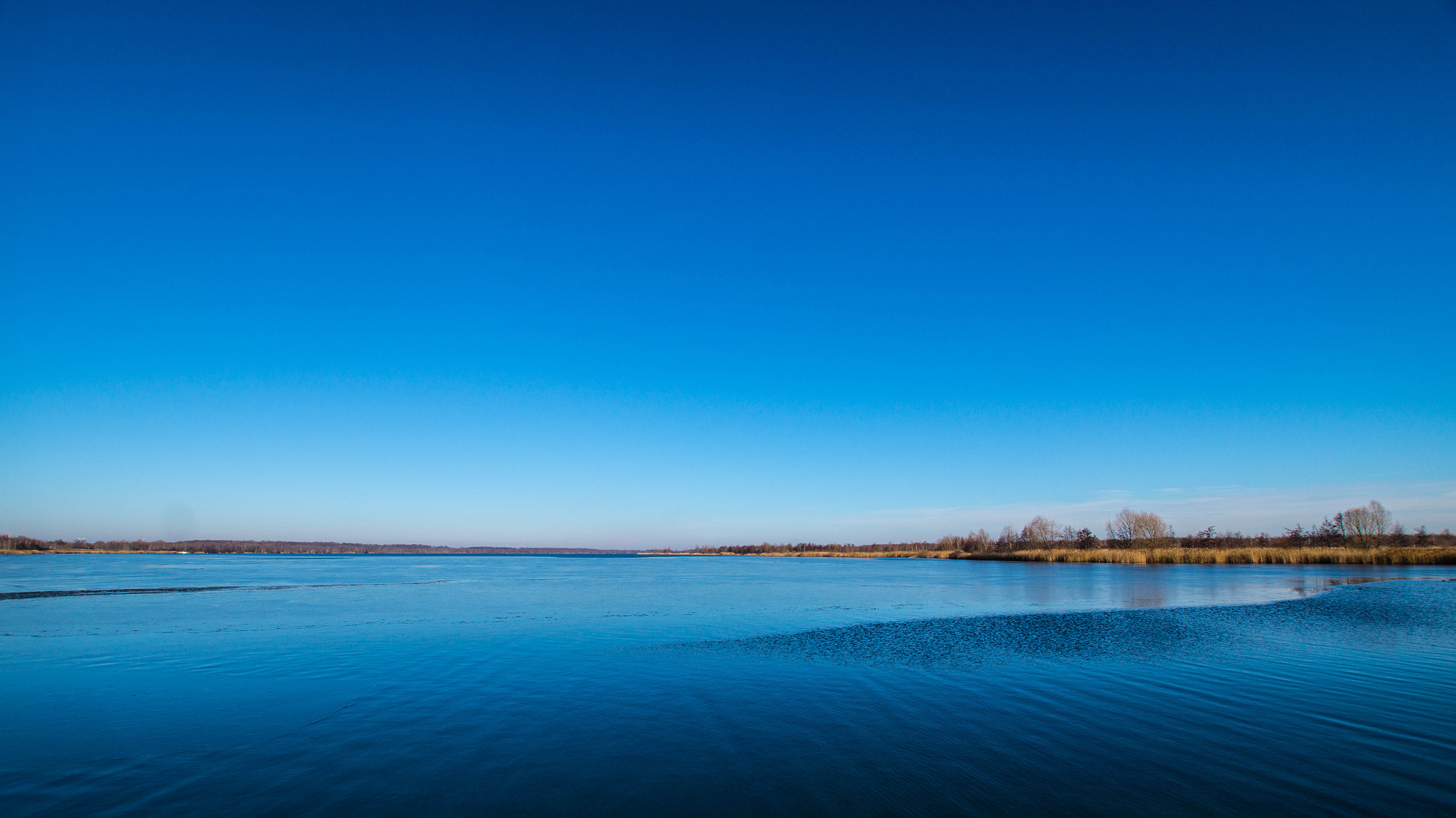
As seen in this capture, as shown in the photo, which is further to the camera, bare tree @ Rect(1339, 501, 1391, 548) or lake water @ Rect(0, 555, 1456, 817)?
bare tree @ Rect(1339, 501, 1391, 548)

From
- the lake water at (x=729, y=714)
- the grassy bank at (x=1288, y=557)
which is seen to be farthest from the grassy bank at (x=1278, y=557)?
the lake water at (x=729, y=714)

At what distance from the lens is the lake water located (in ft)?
22.2

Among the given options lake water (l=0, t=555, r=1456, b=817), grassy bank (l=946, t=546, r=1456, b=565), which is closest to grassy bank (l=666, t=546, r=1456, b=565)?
grassy bank (l=946, t=546, r=1456, b=565)

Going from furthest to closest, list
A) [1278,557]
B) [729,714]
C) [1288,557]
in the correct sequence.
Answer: [1278,557], [1288,557], [729,714]

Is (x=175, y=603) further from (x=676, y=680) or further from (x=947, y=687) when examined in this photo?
(x=947, y=687)

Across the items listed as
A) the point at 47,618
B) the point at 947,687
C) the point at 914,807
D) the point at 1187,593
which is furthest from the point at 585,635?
the point at 1187,593

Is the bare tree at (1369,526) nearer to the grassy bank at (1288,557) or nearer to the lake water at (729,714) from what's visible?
the grassy bank at (1288,557)

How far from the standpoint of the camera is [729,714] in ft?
32.9

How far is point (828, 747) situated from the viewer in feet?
27.4

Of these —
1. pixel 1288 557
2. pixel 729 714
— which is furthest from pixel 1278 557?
pixel 729 714

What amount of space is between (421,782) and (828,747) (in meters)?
4.83

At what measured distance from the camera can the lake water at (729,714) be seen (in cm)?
677

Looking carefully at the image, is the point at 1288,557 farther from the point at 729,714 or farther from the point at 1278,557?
the point at 729,714

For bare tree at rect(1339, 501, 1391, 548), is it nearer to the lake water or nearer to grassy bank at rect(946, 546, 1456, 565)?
grassy bank at rect(946, 546, 1456, 565)
